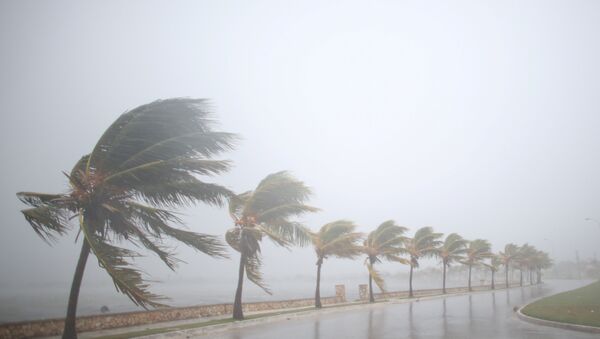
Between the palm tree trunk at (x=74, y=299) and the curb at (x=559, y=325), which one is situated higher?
the palm tree trunk at (x=74, y=299)

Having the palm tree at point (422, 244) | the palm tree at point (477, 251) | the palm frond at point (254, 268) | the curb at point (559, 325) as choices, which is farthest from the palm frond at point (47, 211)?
the palm tree at point (477, 251)

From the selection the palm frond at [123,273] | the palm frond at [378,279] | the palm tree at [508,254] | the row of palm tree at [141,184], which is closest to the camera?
the palm frond at [123,273]

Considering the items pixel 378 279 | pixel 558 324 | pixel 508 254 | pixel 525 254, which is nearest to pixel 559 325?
pixel 558 324

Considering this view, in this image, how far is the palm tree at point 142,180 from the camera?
10.5 m

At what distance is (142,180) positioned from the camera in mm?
11117

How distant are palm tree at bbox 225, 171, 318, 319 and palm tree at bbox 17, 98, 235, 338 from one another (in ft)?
23.8

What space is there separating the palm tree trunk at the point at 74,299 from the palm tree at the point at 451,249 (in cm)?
4390

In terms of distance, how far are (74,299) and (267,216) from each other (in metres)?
10.1

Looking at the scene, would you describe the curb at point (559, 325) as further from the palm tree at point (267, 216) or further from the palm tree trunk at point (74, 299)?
the palm tree trunk at point (74, 299)

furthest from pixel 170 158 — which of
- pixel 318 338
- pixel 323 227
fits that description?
pixel 323 227

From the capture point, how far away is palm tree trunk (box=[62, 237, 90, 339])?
10461mm

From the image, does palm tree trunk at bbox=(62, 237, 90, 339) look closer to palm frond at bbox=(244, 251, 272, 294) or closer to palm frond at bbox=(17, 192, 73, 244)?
palm frond at bbox=(17, 192, 73, 244)

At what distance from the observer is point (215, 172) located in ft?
38.3

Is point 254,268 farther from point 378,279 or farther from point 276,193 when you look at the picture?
point 378,279
